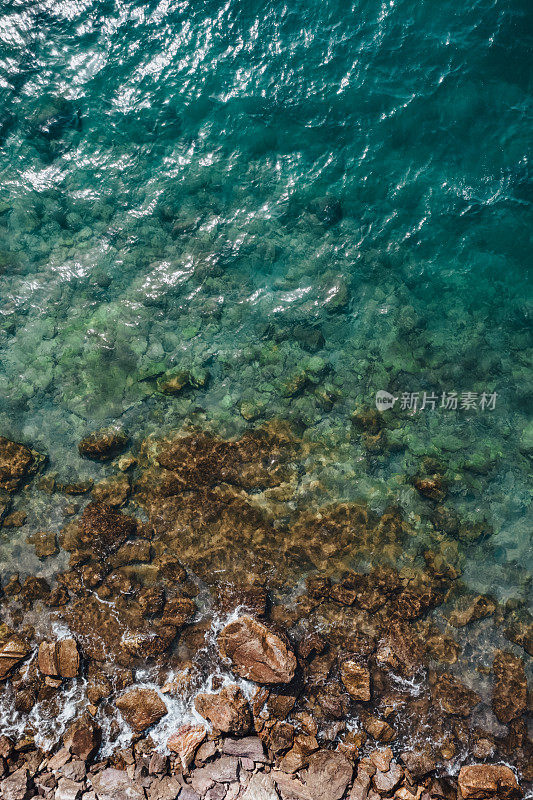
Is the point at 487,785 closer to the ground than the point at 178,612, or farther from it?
closer to the ground

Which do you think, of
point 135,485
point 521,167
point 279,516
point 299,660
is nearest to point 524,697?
point 299,660

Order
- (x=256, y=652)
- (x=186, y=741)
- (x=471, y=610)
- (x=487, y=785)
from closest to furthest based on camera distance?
(x=487, y=785) → (x=186, y=741) → (x=256, y=652) → (x=471, y=610)

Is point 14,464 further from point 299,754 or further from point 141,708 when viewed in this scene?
point 299,754

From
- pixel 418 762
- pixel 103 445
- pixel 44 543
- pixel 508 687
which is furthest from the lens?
pixel 103 445

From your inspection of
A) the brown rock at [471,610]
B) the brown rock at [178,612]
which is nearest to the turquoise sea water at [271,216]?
the brown rock at [471,610]

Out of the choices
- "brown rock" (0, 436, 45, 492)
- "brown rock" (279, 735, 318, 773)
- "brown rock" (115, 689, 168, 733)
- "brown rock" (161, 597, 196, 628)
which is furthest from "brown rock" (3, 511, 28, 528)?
Result: "brown rock" (279, 735, 318, 773)

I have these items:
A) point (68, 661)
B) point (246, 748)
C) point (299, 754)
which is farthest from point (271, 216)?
point (299, 754)
